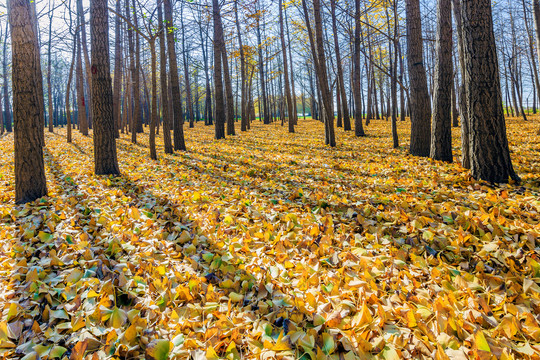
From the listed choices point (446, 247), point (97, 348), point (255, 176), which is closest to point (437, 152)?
point (255, 176)

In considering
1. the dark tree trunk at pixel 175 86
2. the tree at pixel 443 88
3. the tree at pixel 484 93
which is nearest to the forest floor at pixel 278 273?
the tree at pixel 484 93

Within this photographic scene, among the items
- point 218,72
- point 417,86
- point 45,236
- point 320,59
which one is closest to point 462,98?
point 417,86

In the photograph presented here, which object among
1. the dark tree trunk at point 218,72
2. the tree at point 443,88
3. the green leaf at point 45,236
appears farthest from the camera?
the dark tree trunk at point 218,72

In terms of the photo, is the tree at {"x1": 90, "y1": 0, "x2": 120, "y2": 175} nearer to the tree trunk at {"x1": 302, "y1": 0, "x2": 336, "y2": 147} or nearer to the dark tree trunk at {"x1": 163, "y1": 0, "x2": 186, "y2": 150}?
the dark tree trunk at {"x1": 163, "y1": 0, "x2": 186, "y2": 150}

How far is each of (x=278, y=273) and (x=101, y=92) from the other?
204 inches

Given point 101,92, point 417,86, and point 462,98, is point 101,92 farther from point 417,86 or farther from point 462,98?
point 417,86

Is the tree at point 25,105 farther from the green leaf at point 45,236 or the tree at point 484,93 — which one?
the tree at point 484,93

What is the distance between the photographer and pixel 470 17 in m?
3.97

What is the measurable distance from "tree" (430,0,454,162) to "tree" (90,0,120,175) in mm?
6350

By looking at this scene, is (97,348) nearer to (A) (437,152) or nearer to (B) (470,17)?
(B) (470,17)

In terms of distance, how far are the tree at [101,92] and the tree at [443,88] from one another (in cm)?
635

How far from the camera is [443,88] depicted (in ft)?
19.4

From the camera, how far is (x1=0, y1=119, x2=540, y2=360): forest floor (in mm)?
1596

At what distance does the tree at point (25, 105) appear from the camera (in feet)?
13.1
